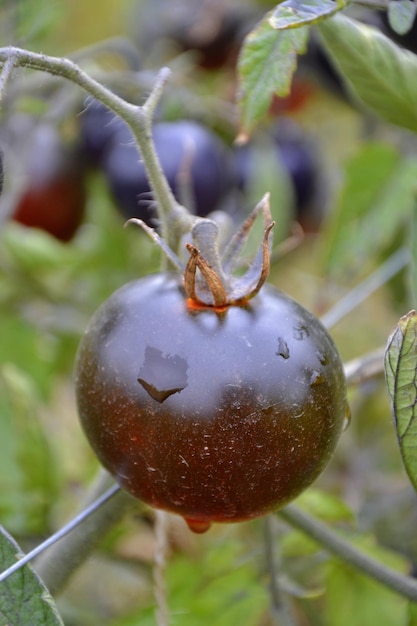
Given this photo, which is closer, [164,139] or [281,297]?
[281,297]

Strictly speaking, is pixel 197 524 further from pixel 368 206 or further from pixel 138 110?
pixel 368 206

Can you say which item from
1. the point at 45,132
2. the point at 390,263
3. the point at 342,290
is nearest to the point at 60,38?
the point at 45,132

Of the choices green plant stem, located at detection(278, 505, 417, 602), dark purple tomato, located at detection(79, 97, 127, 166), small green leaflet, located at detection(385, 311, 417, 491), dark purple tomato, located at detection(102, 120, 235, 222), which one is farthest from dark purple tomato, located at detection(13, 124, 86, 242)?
small green leaflet, located at detection(385, 311, 417, 491)

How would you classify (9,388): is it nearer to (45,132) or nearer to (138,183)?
(138,183)

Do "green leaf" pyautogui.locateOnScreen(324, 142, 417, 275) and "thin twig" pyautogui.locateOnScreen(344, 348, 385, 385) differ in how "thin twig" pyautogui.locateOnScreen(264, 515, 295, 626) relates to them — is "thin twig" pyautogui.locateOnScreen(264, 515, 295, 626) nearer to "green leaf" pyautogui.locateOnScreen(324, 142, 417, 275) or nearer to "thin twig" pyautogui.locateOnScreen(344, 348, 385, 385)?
"thin twig" pyautogui.locateOnScreen(344, 348, 385, 385)

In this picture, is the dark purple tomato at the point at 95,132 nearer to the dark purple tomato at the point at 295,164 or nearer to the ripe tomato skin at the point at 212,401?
the dark purple tomato at the point at 295,164

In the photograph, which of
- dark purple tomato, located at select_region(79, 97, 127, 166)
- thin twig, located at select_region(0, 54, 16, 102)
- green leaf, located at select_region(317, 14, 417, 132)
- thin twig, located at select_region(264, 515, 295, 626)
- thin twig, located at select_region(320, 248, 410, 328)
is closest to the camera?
thin twig, located at select_region(0, 54, 16, 102)

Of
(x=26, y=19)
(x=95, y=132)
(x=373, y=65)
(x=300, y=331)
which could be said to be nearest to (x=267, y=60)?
(x=373, y=65)
